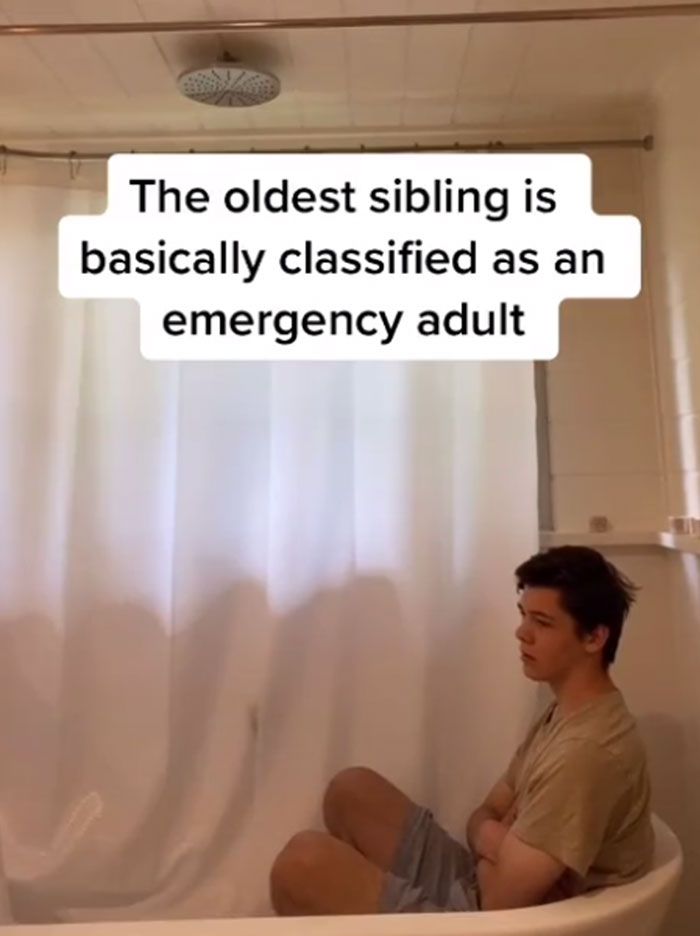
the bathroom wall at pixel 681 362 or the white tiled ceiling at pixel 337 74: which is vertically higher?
the white tiled ceiling at pixel 337 74

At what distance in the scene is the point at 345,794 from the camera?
6.13ft

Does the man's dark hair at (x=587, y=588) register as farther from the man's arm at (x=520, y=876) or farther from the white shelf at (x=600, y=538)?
the white shelf at (x=600, y=538)

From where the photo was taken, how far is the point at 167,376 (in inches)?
81.9

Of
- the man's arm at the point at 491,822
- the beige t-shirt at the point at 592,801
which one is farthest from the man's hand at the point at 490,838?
the beige t-shirt at the point at 592,801

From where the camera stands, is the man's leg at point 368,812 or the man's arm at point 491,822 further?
the man's leg at point 368,812

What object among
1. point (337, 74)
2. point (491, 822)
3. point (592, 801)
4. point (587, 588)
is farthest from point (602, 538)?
point (337, 74)

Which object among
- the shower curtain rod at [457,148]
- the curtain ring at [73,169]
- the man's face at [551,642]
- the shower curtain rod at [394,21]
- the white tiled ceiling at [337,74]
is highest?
the white tiled ceiling at [337,74]

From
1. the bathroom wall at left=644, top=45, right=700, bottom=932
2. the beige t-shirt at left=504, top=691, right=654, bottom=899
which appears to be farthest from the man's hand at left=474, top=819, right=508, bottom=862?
the bathroom wall at left=644, top=45, right=700, bottom=932

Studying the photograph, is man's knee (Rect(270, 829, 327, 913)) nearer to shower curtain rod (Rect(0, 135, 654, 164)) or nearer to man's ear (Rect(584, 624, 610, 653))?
man's ear (Rect(584, 624, 610, 653))

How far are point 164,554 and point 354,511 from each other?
1.44 feet

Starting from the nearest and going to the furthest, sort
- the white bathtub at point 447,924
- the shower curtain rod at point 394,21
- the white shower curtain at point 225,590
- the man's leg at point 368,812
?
the white bathtub at point 447,924 → the shower curtain rod at point 394,21 → the man's leg at point 368,812 → the white shower curtain at point 225,590

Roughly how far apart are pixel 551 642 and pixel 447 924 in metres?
0.48

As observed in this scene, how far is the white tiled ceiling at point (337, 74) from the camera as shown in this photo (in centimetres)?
167

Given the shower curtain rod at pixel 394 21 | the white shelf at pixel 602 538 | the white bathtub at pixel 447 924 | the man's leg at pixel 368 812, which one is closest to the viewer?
the white bathtub at pixel 447 924
